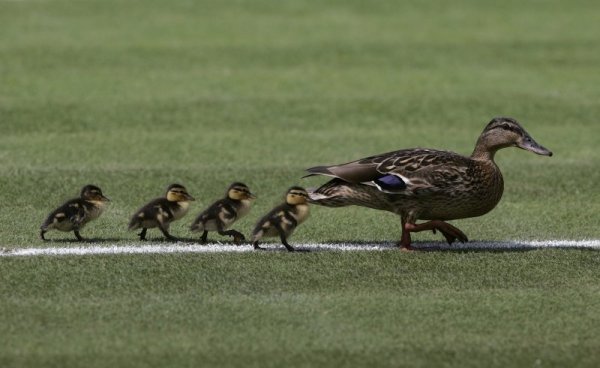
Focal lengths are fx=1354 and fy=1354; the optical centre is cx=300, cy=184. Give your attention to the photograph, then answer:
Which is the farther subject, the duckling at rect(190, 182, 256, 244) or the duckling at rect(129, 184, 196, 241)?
the duckling at rect(129, 184, 196, 241)

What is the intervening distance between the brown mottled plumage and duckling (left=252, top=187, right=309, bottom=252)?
0.64 ft

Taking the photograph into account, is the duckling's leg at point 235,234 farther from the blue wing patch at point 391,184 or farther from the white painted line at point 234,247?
the blue wing patch at point 391,184

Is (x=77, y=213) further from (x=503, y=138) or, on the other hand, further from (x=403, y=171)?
(x=503, y=138)

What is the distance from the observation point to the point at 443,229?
353 inches

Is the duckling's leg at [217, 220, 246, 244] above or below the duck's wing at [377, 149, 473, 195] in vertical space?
below

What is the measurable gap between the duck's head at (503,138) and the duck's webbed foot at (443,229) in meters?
0.56

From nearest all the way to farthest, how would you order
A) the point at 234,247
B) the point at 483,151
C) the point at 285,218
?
the point at 285,218 → the point at 234,247 → the point at 483,151

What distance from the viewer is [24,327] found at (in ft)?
23.1

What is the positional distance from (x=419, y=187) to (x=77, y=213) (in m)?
2.28

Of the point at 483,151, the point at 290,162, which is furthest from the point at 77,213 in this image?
the point at 290,162

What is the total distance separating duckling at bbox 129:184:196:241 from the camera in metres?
9.07

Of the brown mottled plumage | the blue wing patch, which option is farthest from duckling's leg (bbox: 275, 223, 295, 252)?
the blue wing patch

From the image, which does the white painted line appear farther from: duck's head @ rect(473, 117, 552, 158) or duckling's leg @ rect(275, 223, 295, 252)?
duck's head @ rect(473, 117, 552, 158)

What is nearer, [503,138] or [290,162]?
[503,138]
